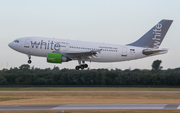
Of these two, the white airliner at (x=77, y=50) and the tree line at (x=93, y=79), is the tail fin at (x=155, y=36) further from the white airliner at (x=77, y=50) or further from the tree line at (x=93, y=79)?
the tree line at (x=93, y=79)

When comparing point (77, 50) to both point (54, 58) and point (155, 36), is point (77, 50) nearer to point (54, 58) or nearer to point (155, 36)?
point (54, 58)

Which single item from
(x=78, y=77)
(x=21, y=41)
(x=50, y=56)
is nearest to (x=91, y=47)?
(x=50, y=56)

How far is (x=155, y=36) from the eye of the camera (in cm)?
5447

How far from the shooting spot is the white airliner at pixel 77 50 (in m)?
49.0


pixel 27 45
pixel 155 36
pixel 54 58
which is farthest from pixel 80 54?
pixel 155 36

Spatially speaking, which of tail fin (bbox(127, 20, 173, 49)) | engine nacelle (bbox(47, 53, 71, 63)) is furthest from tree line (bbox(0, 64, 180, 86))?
engine nacelle (bbox(47, 53, 71, 63))

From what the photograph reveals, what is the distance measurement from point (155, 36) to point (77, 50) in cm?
1462

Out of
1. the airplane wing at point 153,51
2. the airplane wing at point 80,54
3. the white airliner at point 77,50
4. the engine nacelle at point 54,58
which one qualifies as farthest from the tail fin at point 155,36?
the engine nacelle at point 54,58

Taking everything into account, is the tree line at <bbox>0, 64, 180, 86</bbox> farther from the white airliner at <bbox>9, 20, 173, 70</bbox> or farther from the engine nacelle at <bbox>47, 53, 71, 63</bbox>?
the engine nacelle at <bbox>47, 53, 71, 63</bbox>

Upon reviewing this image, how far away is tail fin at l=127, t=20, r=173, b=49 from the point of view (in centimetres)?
5341

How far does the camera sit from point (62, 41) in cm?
4956

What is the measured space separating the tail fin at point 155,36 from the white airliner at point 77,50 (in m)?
1.53

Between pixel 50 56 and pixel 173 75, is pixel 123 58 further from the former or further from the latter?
pixel 173 75

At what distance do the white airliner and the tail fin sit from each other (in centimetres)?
153
